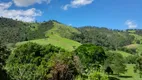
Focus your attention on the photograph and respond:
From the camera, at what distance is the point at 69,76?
5097 cm

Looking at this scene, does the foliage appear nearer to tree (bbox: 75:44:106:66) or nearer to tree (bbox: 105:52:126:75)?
tree (bbox: 75:44:106:66)

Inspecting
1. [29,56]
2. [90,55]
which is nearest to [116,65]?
[90,55]

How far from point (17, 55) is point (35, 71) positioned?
2757 centimetres

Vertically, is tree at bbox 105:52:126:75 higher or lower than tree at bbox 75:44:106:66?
lower

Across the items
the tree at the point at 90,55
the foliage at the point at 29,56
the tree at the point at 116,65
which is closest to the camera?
the foliage at the point at 29,56

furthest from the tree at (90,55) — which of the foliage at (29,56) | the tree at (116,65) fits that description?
the foliage at (29,56)

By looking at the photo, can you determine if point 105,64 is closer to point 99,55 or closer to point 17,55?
point 99,55

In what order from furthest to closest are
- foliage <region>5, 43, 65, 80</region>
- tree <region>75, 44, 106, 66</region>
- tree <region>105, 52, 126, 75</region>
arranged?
tree <region>75, 44, 106, 66</region>, tree <region>105, 52, 126, 75</region>, foliage <region>5, 43, 65, 80</region>

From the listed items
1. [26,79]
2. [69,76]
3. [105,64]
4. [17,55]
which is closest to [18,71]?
[26,79]

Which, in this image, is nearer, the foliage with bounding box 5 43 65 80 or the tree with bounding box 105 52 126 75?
the foliage with bounding box 5 43 65 80

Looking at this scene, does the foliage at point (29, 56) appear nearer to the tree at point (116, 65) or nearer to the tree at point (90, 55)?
the tree at point (90, 55)

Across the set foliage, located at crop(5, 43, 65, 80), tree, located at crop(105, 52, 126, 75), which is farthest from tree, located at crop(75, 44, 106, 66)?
foliage, located at crop(5, 43, 65, 80)

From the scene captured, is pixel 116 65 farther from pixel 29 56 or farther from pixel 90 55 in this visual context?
pixel 29 56

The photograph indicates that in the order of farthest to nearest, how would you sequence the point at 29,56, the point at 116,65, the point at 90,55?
the point at 90,55 → the point at 116,65 → the point at 29,56
